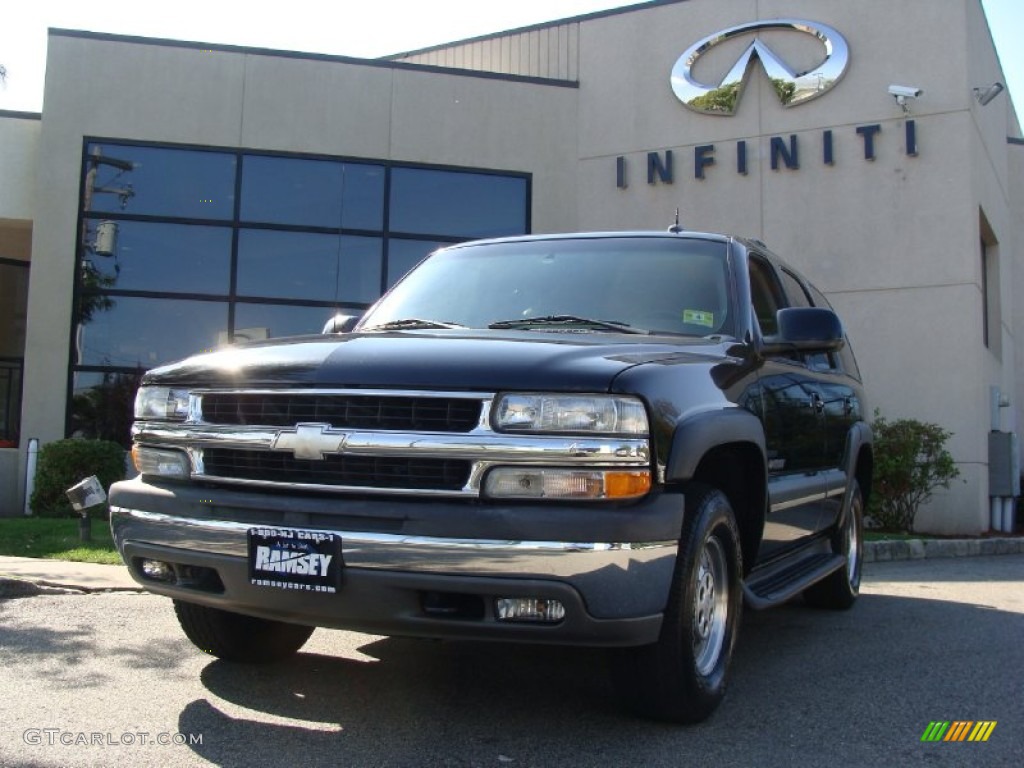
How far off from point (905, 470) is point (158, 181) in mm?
9733

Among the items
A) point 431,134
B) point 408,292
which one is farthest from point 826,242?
point 408,292

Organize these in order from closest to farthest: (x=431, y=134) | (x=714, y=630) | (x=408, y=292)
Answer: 1. (x=714, y=630)
2. (x=408, y=292)
3. (x=431, y=134)

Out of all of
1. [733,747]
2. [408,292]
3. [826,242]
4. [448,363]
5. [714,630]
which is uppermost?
[826,242]

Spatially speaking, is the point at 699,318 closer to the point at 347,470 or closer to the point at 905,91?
the point at 347,470

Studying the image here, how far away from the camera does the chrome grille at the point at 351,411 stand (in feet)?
10.4

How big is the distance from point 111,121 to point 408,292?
31.0 feet

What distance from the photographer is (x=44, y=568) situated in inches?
264

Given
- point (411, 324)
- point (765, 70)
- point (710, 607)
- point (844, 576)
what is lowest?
point (844, 576)

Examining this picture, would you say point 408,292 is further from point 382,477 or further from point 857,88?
point 857,88

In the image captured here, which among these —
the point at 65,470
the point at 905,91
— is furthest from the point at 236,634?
the point at 905,91

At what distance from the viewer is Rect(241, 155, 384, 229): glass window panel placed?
13.2 meters

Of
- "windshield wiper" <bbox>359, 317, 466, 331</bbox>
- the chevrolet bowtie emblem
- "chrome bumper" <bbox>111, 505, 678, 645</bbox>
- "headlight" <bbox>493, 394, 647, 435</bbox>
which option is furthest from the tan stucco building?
"headlight" <bbox>493, 394, 647, 435</bbox>

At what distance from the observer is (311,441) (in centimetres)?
327

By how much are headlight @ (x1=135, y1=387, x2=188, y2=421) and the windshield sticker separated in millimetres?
2086
